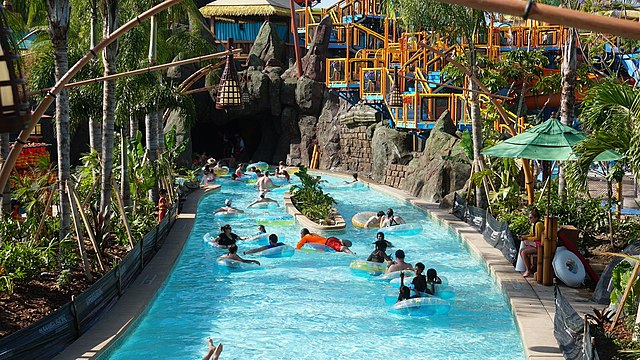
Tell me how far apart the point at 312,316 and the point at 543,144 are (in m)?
5.46

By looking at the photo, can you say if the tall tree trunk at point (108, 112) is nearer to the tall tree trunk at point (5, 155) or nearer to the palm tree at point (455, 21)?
the tall tree trunk at point (5, 155)

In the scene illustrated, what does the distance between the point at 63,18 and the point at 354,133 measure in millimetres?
26224

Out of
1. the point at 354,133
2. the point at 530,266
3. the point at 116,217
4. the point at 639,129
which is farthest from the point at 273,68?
the point at 639,129

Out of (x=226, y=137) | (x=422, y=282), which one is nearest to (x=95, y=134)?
(x=422, y=282)

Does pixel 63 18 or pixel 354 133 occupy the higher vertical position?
pixel 63 18

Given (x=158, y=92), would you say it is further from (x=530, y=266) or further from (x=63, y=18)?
(x=530, y=266)

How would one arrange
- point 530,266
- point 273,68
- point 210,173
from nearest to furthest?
point 530,266 < point 210,173 < point 273,68

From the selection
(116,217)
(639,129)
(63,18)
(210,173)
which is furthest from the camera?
(210,173)

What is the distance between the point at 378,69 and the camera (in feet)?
113

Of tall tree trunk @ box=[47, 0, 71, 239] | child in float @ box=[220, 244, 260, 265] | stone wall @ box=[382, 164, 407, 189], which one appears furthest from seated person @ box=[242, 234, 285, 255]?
stone wall @ box=[382, 164, 407, 189]

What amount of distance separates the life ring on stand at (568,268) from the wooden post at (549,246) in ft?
0.37

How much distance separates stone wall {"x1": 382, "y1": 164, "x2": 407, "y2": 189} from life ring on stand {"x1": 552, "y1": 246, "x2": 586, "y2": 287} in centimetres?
1706

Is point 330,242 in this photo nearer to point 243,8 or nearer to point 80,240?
point 80,240

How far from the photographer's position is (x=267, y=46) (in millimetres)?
47906
